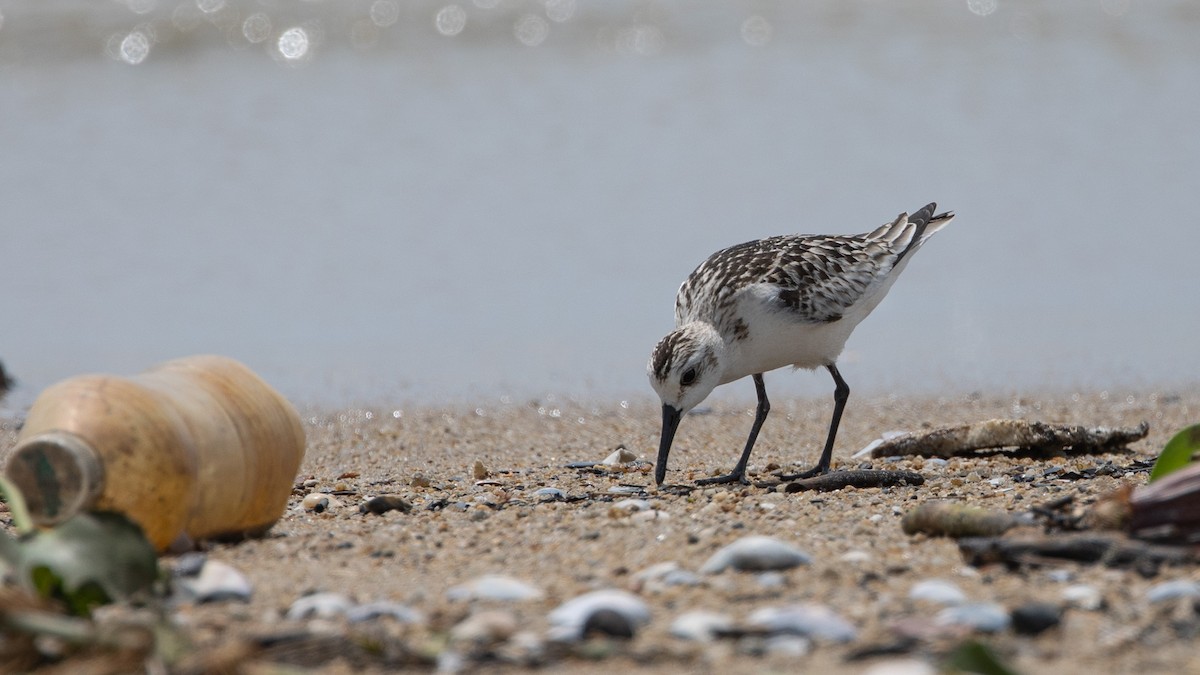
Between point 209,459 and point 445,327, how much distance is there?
18.5ft

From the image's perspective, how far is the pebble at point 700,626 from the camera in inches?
119

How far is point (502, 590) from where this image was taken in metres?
3.37

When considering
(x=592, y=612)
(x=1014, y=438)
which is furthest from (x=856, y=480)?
(x=592, y=612)

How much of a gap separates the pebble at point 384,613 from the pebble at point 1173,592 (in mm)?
1686

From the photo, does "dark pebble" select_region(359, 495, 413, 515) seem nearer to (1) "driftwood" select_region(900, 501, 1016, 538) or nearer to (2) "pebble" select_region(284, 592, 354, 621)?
(2) "pebble" select_region(284, 592, 354, 621)

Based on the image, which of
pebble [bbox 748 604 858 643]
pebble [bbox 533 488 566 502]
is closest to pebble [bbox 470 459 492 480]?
pebble [bbox 533 488 566 502]

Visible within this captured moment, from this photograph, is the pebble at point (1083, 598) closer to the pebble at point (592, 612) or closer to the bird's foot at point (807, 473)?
the pebble at point (592, 612)

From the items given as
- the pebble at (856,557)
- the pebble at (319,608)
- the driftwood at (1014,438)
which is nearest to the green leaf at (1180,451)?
the pebble at (856,557)

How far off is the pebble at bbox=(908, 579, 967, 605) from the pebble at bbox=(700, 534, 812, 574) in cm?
36

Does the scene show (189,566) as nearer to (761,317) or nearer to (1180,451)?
(1180,451)

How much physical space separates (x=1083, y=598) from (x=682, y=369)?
267 cm

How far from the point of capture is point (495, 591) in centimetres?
336

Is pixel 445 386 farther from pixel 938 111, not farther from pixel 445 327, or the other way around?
pixel 938 111

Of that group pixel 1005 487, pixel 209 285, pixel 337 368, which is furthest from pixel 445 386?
pixel 1005 487
